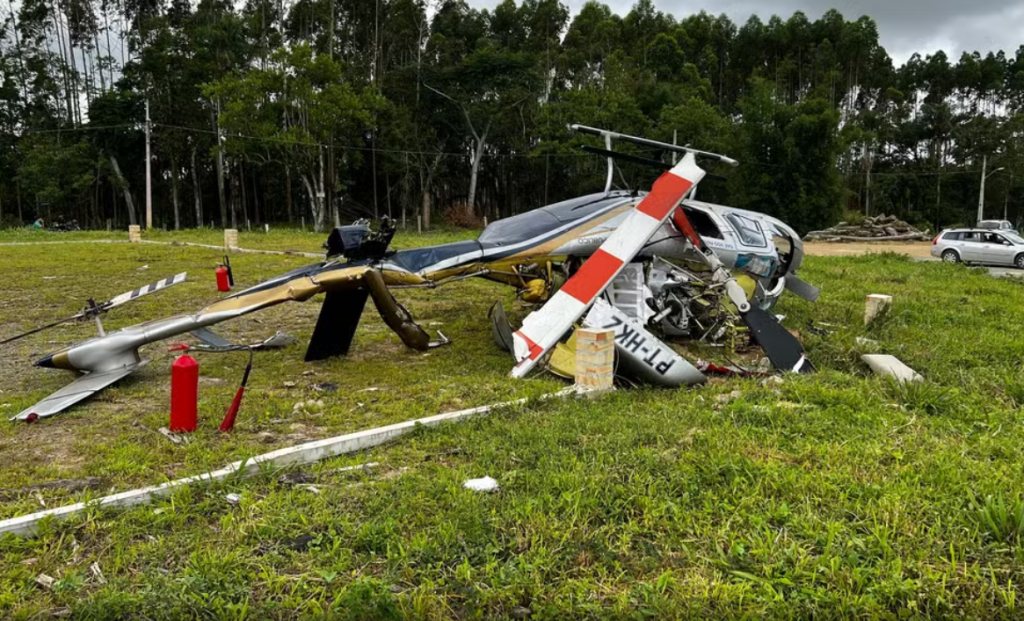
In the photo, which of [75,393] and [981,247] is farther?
[981,247]

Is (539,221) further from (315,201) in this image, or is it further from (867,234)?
(867,234)

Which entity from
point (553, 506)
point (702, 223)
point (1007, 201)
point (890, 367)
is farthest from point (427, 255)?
point (1007, 201)

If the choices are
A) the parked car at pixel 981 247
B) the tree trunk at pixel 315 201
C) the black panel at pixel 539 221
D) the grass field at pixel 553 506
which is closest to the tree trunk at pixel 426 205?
the tree trunk at pixel 315 201

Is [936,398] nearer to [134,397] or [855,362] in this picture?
[855,362]

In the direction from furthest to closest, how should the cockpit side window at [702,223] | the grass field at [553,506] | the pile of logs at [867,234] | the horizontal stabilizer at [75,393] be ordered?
the pile of logs at [867,234]
the cockpit side window at [702,223]
the horizontal stabilizer at [75,393]
the grass field at [553,506]

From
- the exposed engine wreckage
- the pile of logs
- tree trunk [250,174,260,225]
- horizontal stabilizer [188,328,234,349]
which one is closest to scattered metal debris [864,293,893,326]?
the exposed engine wreckage

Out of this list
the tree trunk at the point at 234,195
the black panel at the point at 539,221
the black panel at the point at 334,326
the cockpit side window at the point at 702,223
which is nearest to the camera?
the black panel at the point at 334,326

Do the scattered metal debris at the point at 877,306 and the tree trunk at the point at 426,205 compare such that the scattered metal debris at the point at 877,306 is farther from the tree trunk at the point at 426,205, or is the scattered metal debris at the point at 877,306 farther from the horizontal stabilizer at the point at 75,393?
the tree trunk at the point at 426,205

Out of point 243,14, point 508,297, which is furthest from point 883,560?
point 243,14

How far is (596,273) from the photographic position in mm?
6109

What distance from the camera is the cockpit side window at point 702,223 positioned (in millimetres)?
8383

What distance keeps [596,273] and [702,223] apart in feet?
10.4

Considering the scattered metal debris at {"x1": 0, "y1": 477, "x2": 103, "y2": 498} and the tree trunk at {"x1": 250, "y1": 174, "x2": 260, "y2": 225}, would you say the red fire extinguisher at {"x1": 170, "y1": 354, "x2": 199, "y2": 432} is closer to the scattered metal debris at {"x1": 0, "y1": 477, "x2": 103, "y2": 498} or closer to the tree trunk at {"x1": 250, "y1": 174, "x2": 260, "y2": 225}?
the scattered metal debris at {"x1": 0, "y1": 477, "x2": 103, "y2": 498}

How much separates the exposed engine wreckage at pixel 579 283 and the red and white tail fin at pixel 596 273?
0.04ft
